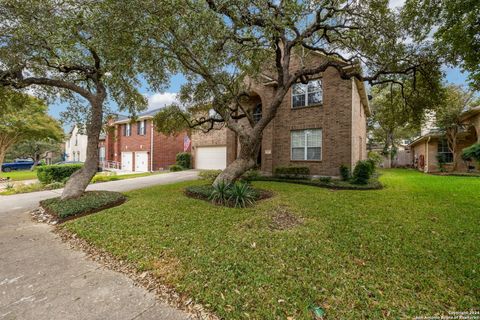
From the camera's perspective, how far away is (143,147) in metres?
21.9

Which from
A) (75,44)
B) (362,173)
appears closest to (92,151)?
(75,44)

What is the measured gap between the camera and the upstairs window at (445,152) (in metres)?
17.5

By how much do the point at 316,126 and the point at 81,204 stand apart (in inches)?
437

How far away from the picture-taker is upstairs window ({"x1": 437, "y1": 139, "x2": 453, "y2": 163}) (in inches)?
691

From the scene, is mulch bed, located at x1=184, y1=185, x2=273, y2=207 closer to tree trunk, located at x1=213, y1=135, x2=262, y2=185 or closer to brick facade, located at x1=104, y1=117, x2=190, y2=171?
tree trunk, located at x1=213, y1=135, x2=262, y2=185

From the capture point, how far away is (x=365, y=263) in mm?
3361

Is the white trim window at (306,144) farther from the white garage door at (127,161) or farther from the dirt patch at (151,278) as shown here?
the white garage door at (127,161)

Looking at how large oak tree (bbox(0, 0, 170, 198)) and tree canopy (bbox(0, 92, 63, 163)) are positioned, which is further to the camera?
tree canopy (bbox(0, 92, 63, 163))

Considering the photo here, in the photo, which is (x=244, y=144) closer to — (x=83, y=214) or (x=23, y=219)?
(x=83, y=214)

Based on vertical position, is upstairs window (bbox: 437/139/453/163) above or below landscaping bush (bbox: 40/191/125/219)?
above

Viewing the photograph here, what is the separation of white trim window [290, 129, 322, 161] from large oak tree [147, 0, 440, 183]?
12.3 feet

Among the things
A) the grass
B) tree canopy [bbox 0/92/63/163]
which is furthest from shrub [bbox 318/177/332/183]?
the grass

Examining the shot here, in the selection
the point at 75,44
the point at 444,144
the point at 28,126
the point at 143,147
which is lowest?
the point at 143,147

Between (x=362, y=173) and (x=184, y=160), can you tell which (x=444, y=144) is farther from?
(x=184, y=160)
